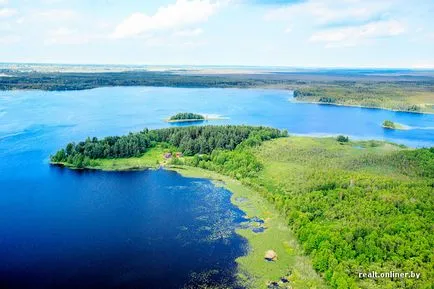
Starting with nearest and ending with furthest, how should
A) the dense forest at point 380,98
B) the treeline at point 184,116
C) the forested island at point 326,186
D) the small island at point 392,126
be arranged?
the forested island at point 326,186 → the small island at point 392,126 → the treeline at point 184,116 → the dense forest at point 380,98

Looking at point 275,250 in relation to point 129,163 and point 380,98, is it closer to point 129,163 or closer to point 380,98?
point 129,163

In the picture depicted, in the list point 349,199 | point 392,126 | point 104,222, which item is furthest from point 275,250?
point 392,126

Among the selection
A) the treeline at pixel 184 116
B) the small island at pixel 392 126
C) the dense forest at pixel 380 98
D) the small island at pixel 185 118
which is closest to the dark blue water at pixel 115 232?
the small island at pixel 185 118

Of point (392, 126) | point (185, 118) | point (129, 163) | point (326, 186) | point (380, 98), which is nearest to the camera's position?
point (326, 186)

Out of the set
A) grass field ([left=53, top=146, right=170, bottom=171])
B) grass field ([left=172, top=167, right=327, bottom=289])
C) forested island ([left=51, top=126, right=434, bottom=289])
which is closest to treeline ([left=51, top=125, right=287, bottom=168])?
forested island ([left=51, top=126, right=434, bottom=289])

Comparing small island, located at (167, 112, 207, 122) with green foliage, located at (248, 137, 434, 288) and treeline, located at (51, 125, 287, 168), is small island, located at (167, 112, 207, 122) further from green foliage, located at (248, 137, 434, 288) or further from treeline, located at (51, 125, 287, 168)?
green foliage, located at (248, 137, 434, 288)

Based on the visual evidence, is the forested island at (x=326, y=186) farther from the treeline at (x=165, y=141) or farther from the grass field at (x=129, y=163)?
the grass field at (x=129, y=163)

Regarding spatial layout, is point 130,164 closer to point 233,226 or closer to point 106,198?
point 106,198
